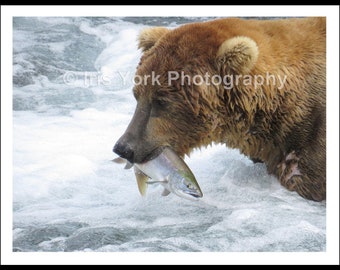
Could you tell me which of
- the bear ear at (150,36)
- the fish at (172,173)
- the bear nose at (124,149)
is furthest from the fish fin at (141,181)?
the bear ear at (150,36)

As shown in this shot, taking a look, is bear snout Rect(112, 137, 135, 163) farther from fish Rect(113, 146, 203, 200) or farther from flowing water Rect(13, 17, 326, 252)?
flowing water Rect(13, 17, 326, 252)

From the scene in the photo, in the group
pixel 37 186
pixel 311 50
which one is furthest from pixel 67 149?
pixel 311 50

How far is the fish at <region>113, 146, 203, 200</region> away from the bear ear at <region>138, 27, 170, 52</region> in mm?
760

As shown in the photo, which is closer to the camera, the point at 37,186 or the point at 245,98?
the point at 245,98

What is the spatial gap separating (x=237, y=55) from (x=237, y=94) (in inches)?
10.3

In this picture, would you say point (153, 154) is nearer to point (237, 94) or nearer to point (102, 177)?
point (237, 94)

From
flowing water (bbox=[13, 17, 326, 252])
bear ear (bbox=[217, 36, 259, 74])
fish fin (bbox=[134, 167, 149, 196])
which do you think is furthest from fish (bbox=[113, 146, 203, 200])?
bear ear (bbox=[217, 36, 259, 74])

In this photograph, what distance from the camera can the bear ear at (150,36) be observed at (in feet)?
14.0

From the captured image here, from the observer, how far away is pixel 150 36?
427 centimetres

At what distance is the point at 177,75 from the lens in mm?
3965

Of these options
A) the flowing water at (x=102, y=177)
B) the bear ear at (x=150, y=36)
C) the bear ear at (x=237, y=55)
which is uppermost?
the bear ear at (x=150, y=36)

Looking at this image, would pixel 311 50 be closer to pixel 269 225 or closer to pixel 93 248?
pixel 269 225

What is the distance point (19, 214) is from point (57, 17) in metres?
1.49

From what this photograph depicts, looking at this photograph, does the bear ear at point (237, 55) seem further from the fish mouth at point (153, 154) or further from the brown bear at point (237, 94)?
the fish mouth at point (153, 154)
